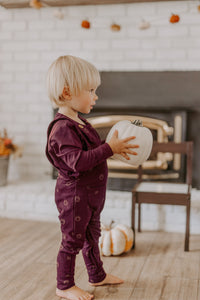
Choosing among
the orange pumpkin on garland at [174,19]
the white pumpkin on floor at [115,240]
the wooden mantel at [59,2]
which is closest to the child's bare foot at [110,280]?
the white pumpkin on floor at [115,240]

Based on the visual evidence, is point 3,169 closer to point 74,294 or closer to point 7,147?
point 7,147

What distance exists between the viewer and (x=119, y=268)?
72.9 inches

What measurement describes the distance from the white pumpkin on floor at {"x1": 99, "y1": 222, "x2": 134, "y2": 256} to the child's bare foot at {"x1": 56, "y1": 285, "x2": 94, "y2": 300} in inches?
18.0

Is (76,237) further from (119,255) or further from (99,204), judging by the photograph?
(119,255)

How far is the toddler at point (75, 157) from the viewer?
1.39 metres

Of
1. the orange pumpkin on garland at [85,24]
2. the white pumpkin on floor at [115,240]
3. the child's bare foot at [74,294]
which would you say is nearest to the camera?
the child's bare foot at [74,294]

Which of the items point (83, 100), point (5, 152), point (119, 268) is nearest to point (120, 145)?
point (83, 100)

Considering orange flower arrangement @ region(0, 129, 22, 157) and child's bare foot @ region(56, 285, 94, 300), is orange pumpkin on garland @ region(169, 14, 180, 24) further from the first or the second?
child's bare foot @ region(56, 285, 94, 300)

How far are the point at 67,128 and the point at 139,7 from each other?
1613mm

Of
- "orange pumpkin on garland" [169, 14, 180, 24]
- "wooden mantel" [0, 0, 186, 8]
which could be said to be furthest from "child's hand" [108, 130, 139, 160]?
"wooden mantel" [0, 0, 186, 8]

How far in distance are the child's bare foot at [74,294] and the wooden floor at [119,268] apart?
44 mm

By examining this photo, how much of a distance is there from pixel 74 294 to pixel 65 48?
1.84m

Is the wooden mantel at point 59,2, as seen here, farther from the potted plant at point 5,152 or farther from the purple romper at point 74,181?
the purple romper at point 74,181

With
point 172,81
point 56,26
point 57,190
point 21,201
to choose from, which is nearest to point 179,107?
point 172,81
